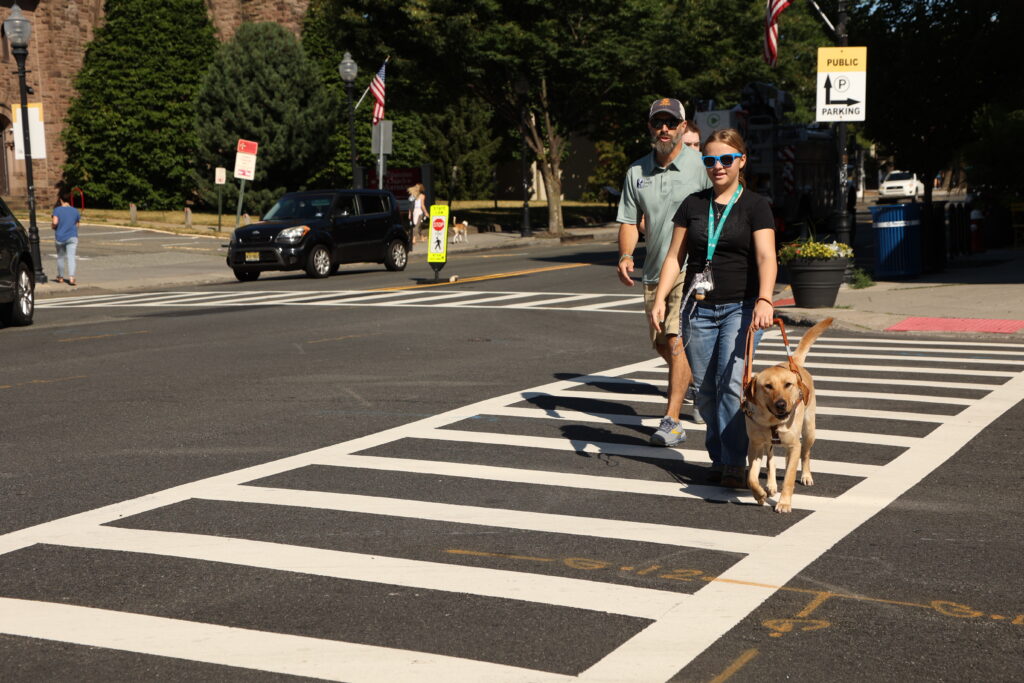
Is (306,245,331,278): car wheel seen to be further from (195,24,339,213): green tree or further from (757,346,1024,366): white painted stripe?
(195,24,339,213): green tree

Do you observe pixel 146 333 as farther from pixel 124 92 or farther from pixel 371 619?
pixel 124 92

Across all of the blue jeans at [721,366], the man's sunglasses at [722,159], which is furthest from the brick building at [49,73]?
the man's sunglasses at [722,159]

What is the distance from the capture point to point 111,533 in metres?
6.21

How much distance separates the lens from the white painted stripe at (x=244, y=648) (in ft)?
14.1

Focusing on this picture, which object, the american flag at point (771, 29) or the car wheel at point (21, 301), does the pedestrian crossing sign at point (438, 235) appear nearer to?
the car wheel at point (21, 301)

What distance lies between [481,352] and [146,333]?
16.5 ft

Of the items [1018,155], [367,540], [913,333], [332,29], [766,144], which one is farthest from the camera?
[332,29]

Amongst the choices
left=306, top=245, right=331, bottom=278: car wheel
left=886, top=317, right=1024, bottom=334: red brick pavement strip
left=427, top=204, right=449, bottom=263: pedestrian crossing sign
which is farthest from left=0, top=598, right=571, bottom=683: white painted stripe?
left=306, top=245, right=331, bottom=278: car wheel

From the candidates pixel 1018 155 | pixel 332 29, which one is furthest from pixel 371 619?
pixel 332 29

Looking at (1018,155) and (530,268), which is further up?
(1018,155)

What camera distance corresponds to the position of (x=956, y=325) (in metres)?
15.4

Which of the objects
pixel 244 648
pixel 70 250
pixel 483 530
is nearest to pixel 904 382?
pixel 483 530

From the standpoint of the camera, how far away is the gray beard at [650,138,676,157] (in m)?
8.20

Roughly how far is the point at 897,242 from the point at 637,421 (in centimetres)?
1386
